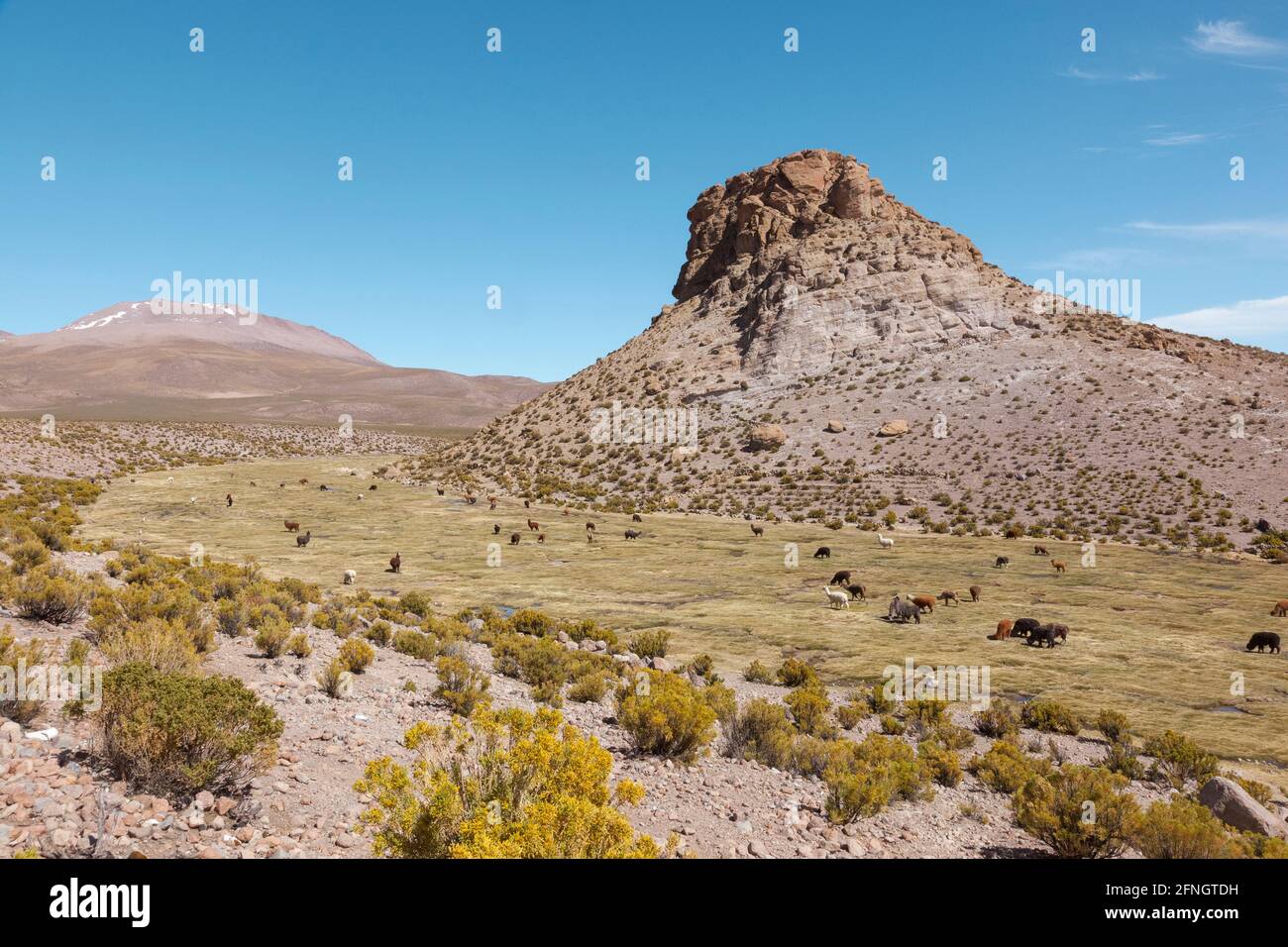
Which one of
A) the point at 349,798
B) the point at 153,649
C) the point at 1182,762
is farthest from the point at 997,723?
the point at 153,649

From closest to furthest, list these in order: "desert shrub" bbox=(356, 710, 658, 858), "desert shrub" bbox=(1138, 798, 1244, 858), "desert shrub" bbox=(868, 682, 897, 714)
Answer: "desert shrub" bbox=(356, 710, 658, 858), "desert shrub" bbox=(1138, 798, 1244, 858), "desert shrub" bbox=(868, 682, 897, 714)

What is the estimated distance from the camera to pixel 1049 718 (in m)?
12.3

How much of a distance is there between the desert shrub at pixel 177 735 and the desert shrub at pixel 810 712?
26.6ft

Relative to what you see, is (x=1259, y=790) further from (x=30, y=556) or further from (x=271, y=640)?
(x=30, y=556)

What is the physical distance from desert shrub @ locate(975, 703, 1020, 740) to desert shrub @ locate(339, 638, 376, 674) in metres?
11.1

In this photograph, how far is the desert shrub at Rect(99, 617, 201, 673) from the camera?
9.15 m

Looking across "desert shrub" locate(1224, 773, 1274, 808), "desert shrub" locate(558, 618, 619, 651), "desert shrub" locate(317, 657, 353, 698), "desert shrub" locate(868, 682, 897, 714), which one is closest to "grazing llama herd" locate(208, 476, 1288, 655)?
"desert shrub" locate(868, 682, 897, 714)

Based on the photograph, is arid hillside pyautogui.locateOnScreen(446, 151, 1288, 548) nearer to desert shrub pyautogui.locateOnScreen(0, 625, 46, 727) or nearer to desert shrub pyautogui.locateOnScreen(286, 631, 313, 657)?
desert shrub pyautogui.locateOnScreen(286, 631, 313, 657)

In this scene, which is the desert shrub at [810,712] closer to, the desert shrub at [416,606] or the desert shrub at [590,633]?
the desert shrub at [590,633]

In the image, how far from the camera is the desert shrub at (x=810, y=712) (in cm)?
1119

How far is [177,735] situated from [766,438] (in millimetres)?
53789

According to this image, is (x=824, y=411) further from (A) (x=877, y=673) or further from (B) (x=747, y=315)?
(A) (x=877, y=673)

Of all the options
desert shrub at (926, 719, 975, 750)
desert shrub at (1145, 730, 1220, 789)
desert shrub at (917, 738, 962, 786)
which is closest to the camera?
desert shrub at (917, 738, 962, 786)
